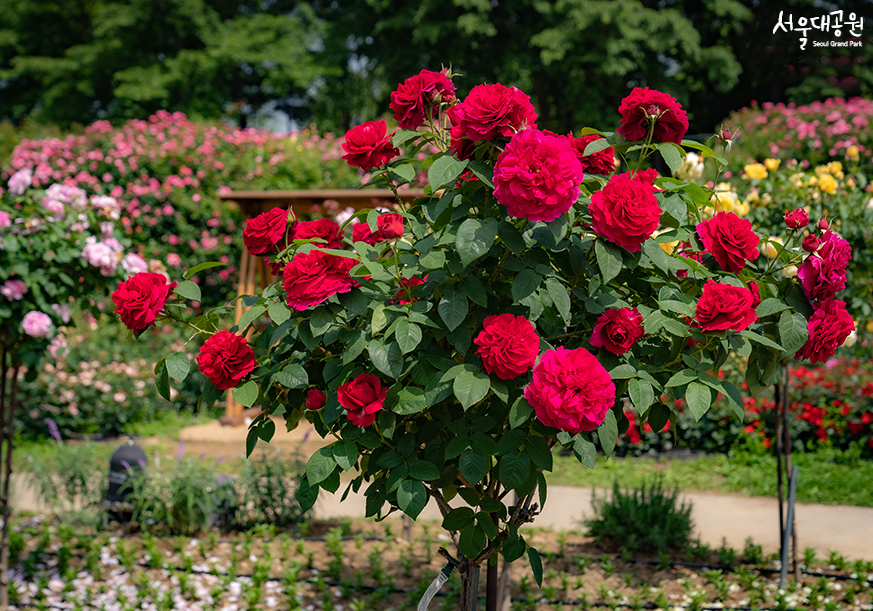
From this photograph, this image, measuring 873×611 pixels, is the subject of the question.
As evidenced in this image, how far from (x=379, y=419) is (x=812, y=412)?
4814mm

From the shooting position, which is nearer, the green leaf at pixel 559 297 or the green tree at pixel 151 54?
the green leaf at pixel 559 297

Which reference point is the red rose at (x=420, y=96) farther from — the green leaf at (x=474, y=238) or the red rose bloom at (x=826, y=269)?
the red rose bloom at (x=826, y=269)

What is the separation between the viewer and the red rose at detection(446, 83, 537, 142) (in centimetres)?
120

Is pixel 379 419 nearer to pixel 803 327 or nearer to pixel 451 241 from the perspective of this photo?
pixel 451 241

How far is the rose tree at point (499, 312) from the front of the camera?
1.15 m

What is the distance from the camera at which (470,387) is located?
1.16 metres

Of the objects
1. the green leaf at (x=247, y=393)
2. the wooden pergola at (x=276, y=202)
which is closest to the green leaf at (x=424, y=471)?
the green leaf at (x=247, y=393)

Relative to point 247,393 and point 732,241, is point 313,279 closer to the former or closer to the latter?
point 247,393

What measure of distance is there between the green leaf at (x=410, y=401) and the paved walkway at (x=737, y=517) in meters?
1.95

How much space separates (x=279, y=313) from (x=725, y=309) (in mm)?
814

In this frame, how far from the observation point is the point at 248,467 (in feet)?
11.4

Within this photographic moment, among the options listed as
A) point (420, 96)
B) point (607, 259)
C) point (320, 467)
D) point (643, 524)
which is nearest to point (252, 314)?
point (320, 467)

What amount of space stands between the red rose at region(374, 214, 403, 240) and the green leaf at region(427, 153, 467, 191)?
195 mm

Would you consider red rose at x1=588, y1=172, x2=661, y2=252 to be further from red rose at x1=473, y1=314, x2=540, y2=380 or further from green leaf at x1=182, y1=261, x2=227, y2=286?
green leaf at x1=182, y1=261, x2=227, y2=286
